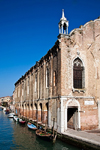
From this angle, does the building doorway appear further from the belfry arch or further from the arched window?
the arched window

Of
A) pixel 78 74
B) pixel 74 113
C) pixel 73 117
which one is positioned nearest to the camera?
pixel 74 113

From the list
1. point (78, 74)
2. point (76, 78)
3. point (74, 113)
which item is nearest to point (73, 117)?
point (74, 113)

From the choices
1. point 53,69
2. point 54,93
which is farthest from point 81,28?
point 54,93

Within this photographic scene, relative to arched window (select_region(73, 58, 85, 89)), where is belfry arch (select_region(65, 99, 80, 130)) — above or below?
below

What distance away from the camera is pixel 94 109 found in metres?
17.7

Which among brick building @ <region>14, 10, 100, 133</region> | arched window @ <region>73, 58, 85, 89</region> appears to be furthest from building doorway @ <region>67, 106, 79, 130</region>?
arched window @ <region>73, 58, 85, 89</region>

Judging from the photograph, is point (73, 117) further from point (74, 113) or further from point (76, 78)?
point (76, 78)

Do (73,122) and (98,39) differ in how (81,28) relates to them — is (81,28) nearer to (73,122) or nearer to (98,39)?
(98,39)

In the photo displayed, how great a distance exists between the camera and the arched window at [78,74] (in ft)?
57.8

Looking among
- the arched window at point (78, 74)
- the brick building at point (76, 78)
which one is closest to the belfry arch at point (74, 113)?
the brick building at point (76, 78)

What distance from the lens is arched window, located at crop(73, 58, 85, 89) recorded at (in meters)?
17.6

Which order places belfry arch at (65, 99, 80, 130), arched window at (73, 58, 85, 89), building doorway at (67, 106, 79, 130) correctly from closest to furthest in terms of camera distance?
belfry arch at (65, 99, 80, 130) < building doorway at (67, 106, 79, 130) < arched window at (73, 58, 85, 89)

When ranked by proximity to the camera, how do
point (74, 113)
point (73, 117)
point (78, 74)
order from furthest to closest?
point (78, 74) < point (73, 117) < point (74, 113)

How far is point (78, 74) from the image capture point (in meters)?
17.8
